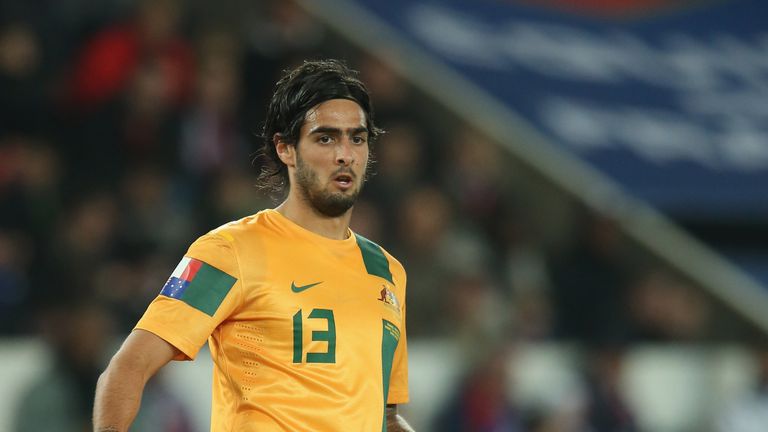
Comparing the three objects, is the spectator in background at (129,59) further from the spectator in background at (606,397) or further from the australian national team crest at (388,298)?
the australian national team crest at (388,298)

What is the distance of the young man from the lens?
3.64 meters

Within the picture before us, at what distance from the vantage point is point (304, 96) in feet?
12.8

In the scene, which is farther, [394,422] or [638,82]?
[638,82]

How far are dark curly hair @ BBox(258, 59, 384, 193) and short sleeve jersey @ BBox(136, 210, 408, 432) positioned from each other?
26 cm

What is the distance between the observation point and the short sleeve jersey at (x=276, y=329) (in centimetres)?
366

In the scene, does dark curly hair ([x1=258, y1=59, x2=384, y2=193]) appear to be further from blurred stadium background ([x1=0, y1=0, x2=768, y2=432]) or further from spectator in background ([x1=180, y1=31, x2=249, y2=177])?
spectator in background ([x1=180, y1=31, x2=249, y2=177])

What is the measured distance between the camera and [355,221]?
8.59 meters

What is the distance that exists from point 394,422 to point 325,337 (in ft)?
1.83

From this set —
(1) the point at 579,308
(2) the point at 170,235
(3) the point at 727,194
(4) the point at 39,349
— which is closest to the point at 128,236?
(2) the point at 170,235

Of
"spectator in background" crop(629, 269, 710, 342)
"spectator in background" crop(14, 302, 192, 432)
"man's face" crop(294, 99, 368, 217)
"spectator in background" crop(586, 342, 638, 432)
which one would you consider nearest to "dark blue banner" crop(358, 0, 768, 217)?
"spectator in background" crop(629, 269, 710, 342)

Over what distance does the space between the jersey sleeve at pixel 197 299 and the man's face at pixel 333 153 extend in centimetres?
34

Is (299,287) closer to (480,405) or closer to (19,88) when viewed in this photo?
(480,405)

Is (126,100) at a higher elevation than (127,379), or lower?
higher

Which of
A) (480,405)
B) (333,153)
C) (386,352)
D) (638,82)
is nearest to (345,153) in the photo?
(333,153)
